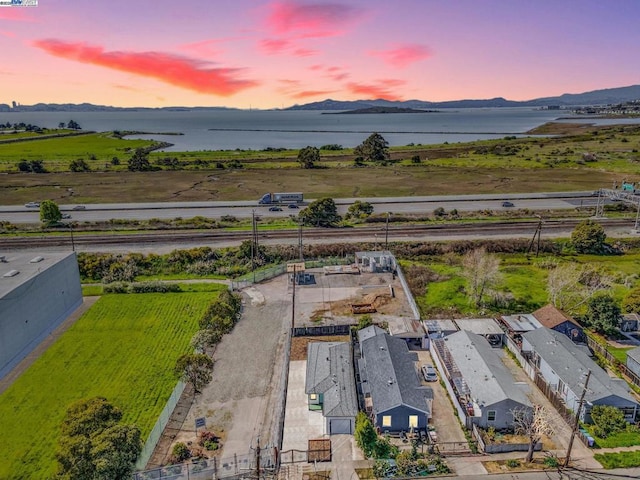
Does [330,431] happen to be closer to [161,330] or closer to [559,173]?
[161,330]

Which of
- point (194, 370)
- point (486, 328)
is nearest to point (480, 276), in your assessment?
point (486, 328)

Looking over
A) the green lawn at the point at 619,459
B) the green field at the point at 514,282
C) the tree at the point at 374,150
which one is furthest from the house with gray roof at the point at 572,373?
the tree at the point at 374,150

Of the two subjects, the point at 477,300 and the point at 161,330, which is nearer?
the point at 161,330

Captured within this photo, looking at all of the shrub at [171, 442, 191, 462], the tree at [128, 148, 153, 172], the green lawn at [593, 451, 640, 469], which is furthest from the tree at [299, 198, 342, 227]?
the tree at [128, 148, 153, 172]

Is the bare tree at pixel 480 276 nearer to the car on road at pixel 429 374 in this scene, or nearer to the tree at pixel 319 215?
the car on road at pixel 429 374

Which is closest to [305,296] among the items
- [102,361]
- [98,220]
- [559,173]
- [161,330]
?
[161,330]
